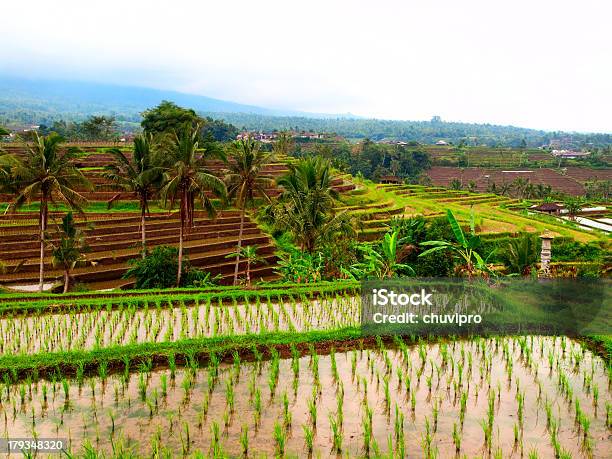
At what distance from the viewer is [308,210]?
1661cm

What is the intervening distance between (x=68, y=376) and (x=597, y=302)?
10.5 meters

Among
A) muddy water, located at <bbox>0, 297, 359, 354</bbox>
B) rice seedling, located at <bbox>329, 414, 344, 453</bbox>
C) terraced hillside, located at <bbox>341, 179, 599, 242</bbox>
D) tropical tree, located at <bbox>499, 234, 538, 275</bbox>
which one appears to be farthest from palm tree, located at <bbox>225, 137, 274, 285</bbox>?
rice seedling, located at <bbox>329, 414, 344, 453</bbox>

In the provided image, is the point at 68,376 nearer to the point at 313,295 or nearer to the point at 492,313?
the point at 313,295

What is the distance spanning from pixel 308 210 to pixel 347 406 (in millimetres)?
9754

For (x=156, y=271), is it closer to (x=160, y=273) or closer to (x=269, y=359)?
(x=160, y=273)

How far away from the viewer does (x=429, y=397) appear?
7695 mm

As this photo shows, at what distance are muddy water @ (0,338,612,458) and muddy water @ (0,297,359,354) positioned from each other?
1.75 m

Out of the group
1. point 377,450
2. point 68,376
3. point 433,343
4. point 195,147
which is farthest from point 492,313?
point 195,147

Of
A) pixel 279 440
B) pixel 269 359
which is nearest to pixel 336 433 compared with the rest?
pixel 279 440

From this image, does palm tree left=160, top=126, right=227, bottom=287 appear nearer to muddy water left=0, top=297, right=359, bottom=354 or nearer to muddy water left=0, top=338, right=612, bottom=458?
muddy water left=0, top=297, right=359, bottom=354

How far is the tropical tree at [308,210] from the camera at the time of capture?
54.7 feet

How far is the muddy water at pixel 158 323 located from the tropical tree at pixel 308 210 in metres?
4.69

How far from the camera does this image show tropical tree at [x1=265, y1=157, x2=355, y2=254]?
16672mm

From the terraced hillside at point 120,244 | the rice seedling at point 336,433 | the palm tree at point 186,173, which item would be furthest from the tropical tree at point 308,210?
the rice seedling at point 336,433
